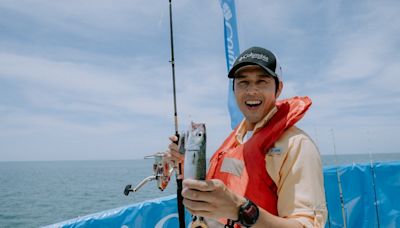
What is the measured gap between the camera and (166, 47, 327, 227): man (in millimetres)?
1823

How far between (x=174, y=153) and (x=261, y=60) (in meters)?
1.42

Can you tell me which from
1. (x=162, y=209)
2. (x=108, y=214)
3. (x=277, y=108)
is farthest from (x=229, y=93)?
(x=277, y=108)

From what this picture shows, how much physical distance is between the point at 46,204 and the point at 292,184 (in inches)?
1763

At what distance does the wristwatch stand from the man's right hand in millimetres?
1443

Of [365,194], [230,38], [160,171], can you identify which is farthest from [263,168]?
[230,38]

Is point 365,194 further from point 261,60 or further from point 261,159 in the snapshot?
point 261,60

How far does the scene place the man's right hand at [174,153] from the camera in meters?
3.30

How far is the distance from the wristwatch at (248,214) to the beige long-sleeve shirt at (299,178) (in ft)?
1.05

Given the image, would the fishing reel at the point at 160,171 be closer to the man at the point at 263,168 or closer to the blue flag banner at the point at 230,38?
the man at the point at 263,168

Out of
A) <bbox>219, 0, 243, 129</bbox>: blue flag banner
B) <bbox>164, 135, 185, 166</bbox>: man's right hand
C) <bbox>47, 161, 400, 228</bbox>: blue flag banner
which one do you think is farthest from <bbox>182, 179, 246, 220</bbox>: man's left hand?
<bbox>219, 0, 243, 129</bbox>: blue flag banner

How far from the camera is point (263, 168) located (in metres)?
2.37

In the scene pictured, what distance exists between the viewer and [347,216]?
6.89 meters

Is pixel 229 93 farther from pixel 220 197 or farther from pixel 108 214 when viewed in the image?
pixel 220 197

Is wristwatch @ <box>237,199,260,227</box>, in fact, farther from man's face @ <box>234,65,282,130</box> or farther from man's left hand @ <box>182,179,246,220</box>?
man's face @ <box>234,65,282,130</box>
